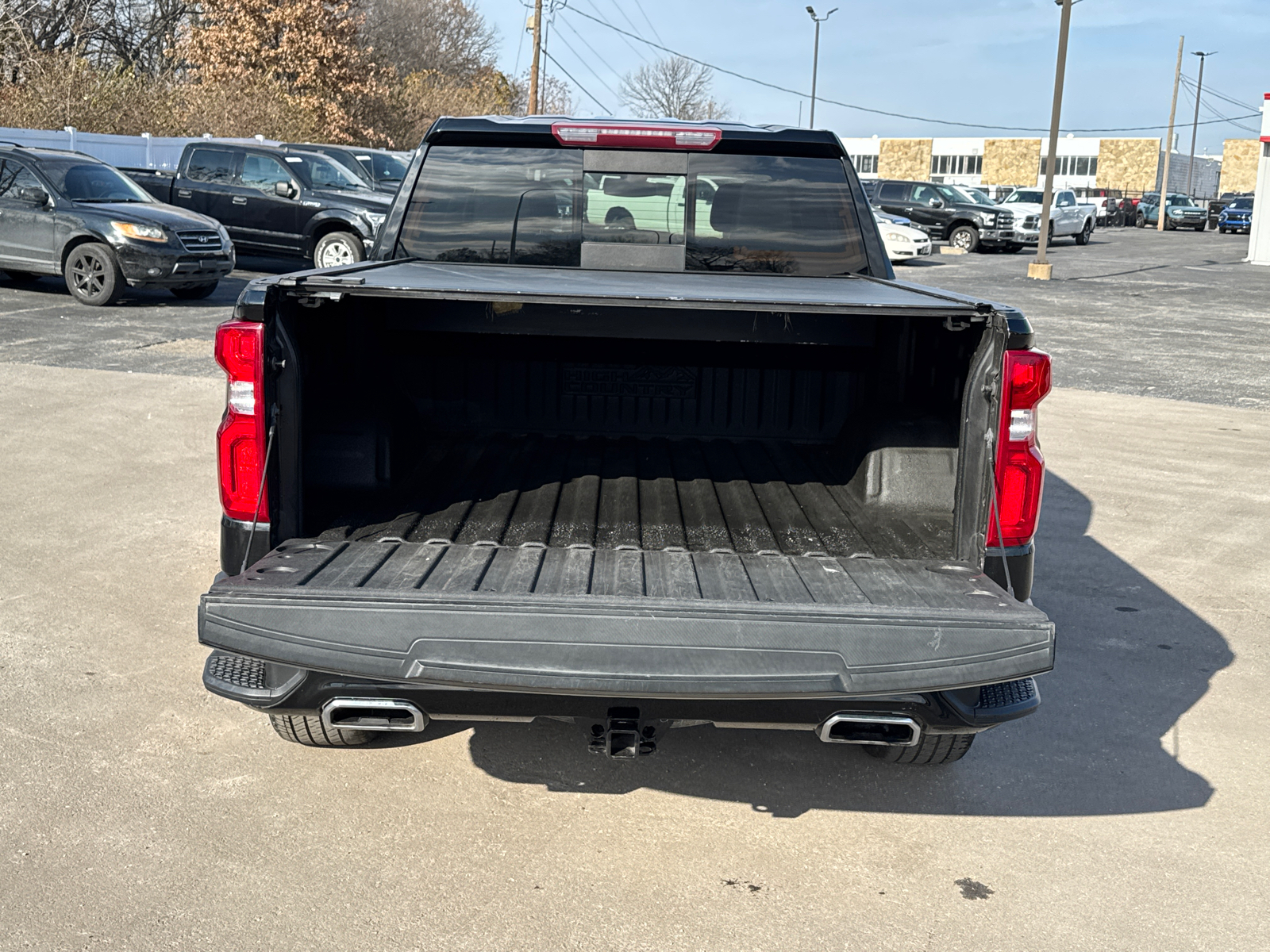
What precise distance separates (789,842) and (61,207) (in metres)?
13.9

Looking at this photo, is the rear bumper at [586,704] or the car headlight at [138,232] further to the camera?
the car headlight at [138,232]

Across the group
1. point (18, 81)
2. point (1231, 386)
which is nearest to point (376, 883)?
point (1231, 386)

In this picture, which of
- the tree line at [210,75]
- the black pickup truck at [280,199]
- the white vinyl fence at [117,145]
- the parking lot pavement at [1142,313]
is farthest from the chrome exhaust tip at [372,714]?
the tree line at [210,75]

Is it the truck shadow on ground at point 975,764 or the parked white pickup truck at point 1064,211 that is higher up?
the parked white pickup truck at point 1064,211

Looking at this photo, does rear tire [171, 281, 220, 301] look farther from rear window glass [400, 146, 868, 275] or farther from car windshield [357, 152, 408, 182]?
rear window glass [400, 146, 868, 275]

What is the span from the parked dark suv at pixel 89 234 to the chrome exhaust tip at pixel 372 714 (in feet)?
42.2

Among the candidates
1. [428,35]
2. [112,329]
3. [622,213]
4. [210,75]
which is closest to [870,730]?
[622,213]

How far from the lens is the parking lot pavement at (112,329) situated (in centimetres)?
1136

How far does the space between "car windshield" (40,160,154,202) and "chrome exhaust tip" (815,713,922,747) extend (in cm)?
1418

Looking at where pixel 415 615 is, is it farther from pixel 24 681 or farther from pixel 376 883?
pixel 24 681

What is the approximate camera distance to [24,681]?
4.39 m

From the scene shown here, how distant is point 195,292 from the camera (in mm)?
16328

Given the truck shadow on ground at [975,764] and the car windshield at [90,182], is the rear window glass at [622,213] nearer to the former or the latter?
the truck shadow on ground at [975,764]

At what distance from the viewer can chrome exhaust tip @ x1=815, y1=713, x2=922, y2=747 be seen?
9.96 feet
